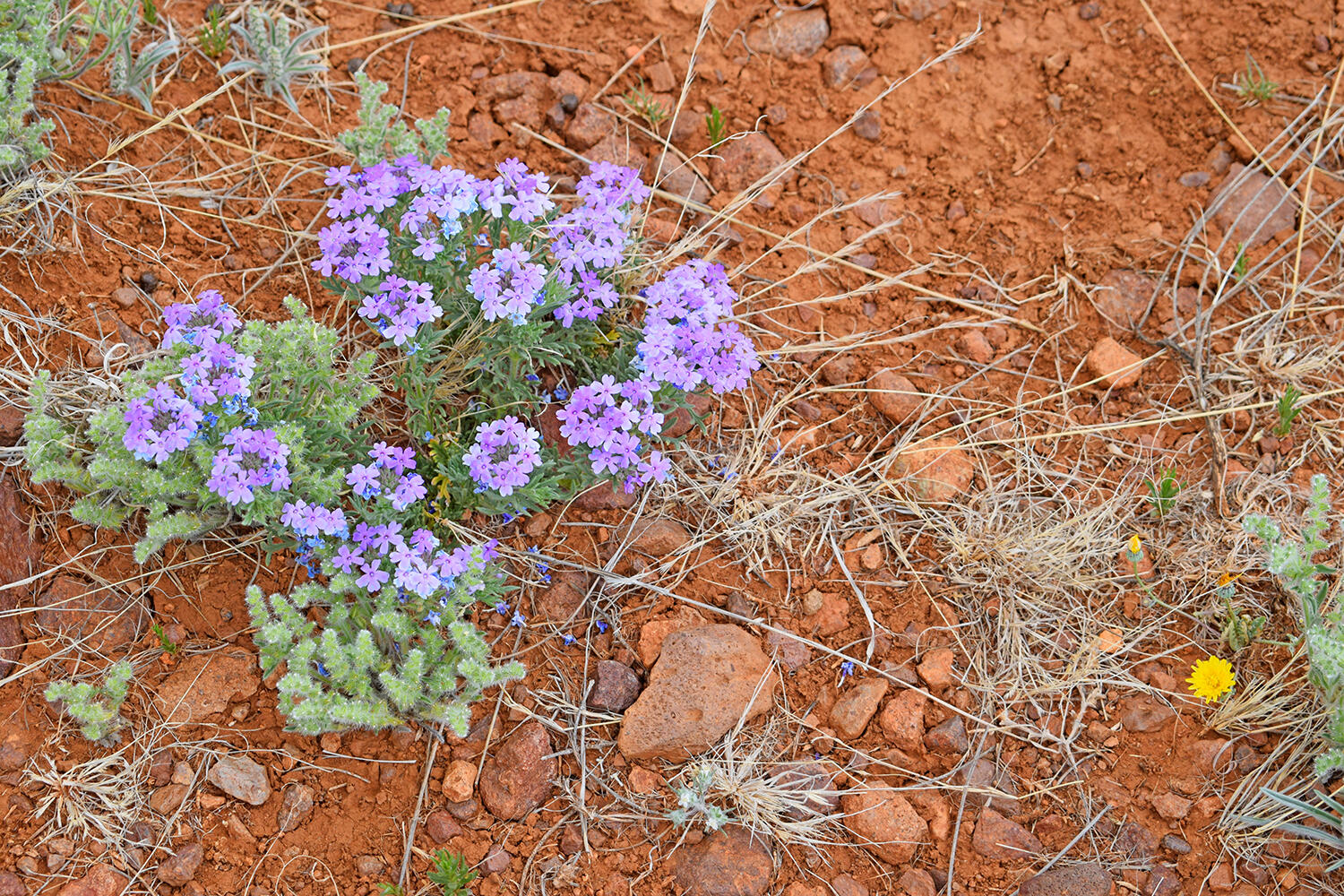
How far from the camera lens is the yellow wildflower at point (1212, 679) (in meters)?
3.07

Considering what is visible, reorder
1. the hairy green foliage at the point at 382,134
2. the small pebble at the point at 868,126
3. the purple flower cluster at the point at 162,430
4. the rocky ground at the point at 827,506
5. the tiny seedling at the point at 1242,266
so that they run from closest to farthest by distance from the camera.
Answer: the purple flower cluster at the point at 162,430 → the rocky ground at the point at 827,506 → the hairy green foliage at the point at 382,134 → the tiny seedling at the point at 1242,266 → the small pebble at the point at 868,126

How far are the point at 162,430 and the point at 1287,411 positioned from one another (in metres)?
3.60

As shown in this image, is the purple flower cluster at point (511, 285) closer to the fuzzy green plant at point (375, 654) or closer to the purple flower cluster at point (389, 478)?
the purple flower cluster at point (389, 478)

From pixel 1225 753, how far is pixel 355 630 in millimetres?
2638

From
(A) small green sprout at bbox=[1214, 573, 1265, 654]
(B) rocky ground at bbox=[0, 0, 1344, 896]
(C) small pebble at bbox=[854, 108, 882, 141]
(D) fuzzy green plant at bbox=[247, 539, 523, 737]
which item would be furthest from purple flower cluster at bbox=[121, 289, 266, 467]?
(A) small green sprout at bbox=[1214, 573, 1265, 654]

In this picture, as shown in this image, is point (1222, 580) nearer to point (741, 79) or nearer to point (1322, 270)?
point (1322, 270)

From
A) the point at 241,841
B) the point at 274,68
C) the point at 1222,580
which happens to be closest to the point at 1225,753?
the point at 1222,580

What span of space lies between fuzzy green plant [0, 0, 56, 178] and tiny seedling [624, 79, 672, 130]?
2028 millimetres

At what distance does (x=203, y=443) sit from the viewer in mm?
2721

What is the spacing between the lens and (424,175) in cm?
301

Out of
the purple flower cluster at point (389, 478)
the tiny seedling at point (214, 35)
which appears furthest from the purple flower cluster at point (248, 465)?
the tiny seedling at point (214, 35)

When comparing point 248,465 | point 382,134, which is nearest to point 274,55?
point 382,134

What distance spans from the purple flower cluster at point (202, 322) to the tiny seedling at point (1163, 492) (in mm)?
2966

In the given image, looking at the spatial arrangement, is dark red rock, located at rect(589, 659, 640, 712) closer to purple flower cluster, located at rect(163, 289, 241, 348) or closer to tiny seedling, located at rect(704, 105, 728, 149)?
purple flower cluster, located at rect(163, 289, 241, 348)
